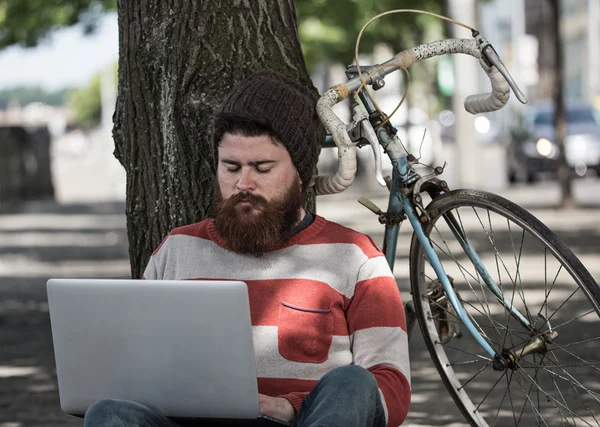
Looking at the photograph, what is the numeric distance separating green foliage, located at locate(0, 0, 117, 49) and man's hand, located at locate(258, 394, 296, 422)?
14244mm

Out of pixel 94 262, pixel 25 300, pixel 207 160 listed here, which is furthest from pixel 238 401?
pixel 94 262

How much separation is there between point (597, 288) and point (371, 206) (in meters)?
0.86

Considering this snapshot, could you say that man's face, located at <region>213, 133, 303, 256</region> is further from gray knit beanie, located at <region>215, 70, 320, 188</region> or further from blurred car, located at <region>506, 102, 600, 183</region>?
blurred car, located at <region>506, 102, 600, 183</region>

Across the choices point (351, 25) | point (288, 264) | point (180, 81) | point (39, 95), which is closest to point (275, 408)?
point (288, 264)

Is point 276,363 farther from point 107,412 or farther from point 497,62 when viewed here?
point 497,62

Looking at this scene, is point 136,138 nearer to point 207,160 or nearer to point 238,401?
point 207,160

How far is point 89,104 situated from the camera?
116875mm

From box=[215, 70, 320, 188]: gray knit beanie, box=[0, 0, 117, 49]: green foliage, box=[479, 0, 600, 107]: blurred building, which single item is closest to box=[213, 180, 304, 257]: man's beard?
box=[215, 70, 320, 188]: gray knit beanie

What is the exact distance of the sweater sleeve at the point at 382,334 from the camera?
3184 millimetres

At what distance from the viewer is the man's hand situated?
304 cm

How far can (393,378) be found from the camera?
3178mm

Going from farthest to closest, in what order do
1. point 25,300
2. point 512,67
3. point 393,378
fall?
point 512,67, point 25,300, point 393,378

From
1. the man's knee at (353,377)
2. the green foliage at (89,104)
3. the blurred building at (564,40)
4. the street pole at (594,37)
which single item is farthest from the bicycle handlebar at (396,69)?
the green foliage at (89,104)

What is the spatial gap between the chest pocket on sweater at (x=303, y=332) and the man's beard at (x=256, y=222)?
7.0 inches
